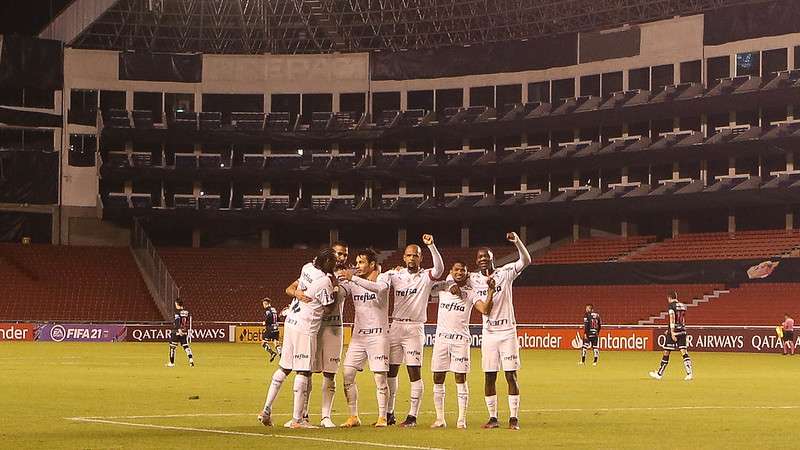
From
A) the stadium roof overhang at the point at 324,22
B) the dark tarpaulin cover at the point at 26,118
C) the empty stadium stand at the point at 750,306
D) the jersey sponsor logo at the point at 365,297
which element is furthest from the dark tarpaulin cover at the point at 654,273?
the jersey sponsor logo at the point at 365,297

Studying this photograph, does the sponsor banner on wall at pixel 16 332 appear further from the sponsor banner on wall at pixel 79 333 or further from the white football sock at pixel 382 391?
the white football sock at pixel 382 391

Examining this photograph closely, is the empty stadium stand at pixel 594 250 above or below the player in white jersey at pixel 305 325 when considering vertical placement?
above

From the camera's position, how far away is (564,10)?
274 ft

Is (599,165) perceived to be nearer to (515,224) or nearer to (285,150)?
(515,224)

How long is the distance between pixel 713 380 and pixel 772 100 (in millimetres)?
40171

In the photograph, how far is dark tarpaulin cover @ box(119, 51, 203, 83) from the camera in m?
93.1

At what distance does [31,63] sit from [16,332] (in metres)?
23.3

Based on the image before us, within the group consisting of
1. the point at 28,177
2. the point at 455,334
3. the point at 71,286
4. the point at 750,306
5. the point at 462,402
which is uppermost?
the point at 28,177

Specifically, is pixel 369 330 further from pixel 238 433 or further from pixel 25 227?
pixel 25 227

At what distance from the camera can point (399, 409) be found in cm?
2600

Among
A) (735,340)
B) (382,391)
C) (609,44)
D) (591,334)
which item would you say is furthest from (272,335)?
(609,44)

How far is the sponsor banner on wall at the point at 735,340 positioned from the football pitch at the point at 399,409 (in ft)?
44.2

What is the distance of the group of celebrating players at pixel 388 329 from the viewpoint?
20797mm

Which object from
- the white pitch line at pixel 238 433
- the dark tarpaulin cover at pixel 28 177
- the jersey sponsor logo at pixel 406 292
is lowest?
the white pitch line at pixel 238 433
